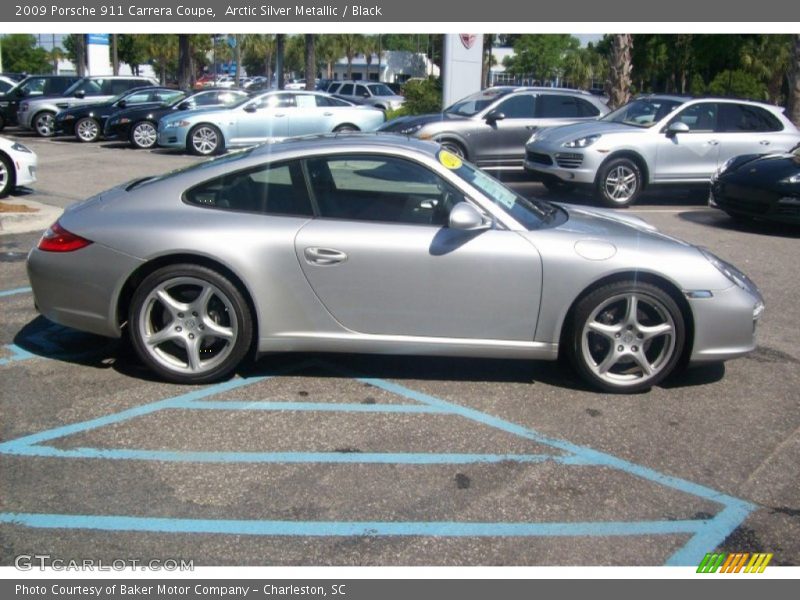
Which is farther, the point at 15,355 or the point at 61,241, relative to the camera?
the point at 15,355

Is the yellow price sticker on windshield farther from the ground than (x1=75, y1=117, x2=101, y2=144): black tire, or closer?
farther from the ground

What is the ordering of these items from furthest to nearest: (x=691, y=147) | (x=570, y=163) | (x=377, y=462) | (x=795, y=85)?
1. (x=795, y=85)
2. (x=691, y=147)
3. (x=570, y=163)
4. (x=377, y=462)

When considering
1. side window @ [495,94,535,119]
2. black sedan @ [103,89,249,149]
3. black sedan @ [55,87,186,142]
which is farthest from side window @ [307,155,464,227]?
black sedan @ [55,87,186,142]

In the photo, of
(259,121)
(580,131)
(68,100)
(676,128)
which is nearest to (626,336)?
(580,131)

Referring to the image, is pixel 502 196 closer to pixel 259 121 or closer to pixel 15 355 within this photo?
pixel 15 355

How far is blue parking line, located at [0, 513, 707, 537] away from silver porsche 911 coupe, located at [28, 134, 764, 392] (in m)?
1.46

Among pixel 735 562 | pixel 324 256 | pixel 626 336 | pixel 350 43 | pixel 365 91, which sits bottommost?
pixel 735 562

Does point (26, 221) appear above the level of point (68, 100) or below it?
below

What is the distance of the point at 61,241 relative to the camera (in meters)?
4.90

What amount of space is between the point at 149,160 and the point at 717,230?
1164 centimetres

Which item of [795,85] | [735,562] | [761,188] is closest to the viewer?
[735,562]

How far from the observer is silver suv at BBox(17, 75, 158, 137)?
22.2m

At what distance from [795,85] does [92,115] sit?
16.6 meters

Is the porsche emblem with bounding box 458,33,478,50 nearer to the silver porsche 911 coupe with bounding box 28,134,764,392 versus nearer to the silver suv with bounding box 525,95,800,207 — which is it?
the silver suv with bounding box 525,95,800,207
